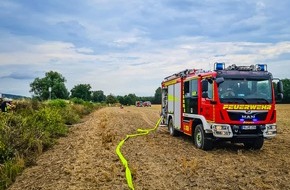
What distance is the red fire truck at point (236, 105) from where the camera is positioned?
36.4ft

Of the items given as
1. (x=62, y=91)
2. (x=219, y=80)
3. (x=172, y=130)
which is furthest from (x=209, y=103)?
(x=62, y=91)

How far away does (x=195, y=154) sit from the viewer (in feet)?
36.4

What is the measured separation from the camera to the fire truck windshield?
1118cm

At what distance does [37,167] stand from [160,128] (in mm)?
12626

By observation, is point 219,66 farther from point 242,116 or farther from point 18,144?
point 18,144

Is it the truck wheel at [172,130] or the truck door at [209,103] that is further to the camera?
the truck wheel at [172,130]

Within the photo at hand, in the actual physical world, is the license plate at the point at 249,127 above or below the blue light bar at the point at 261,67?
below

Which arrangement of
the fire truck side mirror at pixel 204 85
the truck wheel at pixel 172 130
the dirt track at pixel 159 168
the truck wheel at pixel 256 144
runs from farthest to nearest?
the truck wheel at pixel 172 130, the truck wheel at pixel 256 144, the fire truck side mirror at pixel 204 85, the dirt track at pixel 159 168

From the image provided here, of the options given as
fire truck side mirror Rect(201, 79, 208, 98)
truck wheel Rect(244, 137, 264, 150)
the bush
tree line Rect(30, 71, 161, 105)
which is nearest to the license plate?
truck wheel Rect(244, 137, 264, 150)

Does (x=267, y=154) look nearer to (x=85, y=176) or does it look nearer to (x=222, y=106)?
(x=222, y=106)

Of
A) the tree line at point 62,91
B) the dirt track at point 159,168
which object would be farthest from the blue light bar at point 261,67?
→ the tree line at point 62,91

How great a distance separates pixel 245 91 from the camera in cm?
1134

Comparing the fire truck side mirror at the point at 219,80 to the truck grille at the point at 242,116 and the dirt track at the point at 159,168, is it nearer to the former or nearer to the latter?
the truck grille at the point at 242,116

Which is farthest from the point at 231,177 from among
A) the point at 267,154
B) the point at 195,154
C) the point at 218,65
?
the point at 218,65
